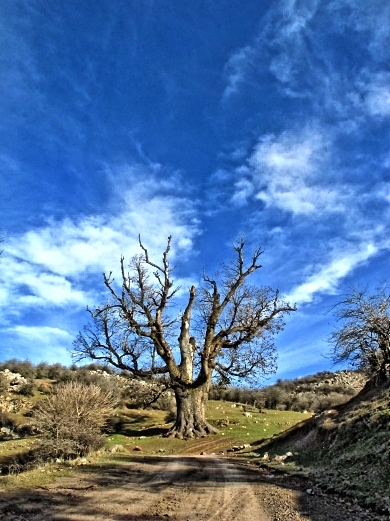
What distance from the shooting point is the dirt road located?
7320 millimetres

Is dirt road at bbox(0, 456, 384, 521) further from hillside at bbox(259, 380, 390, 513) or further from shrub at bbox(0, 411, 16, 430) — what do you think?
shrub at bbox(0, 411, 16, 430)

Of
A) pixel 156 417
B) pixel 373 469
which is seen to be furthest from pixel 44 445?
pixel 156 417

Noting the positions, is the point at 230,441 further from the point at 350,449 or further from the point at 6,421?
the point at 6,421

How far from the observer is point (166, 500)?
8.71 metres

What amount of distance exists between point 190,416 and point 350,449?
611 inches

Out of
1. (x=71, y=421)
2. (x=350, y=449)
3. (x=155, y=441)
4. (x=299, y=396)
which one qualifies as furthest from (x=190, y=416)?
(x=299, y=396)

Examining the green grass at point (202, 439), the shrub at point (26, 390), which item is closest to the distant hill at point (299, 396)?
the green grass at point (202, 439)

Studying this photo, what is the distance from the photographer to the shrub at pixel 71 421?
16.7m

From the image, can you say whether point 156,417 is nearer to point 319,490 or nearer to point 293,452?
point 293,452

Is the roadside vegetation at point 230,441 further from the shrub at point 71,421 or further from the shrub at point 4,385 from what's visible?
the shrub at point 4,385

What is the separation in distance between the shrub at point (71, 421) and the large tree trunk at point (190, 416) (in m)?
9.31

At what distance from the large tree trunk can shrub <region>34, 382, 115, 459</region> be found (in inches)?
366

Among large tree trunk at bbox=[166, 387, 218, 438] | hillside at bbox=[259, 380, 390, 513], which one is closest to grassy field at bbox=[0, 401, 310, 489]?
large tree trunk at bbox=[166, 387, 218, 438]

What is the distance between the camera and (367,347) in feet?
66.9
